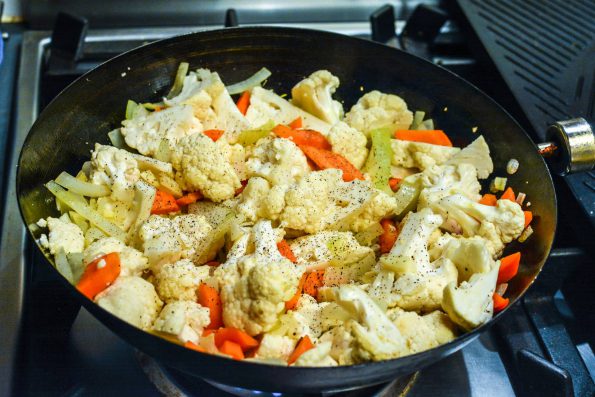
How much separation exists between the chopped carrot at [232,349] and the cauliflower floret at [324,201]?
14.9 inches

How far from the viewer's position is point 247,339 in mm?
1302

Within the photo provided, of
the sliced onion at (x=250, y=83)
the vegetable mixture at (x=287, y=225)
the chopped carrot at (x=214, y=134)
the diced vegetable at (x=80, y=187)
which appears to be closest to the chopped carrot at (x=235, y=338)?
the vegetable mixture at (x=287, y=225)

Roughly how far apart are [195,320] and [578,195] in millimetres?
1198

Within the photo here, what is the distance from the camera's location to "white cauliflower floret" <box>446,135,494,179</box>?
177cm

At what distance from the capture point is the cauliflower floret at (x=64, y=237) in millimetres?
1414

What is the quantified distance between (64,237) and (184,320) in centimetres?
37

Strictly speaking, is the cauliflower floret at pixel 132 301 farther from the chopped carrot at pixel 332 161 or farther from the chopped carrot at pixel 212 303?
the chopped carrot at pixel 332 161

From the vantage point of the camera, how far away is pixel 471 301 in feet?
4.35

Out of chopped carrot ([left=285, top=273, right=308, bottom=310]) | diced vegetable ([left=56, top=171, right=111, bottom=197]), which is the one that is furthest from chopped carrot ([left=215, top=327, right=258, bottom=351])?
diced vegetable ([left=56, top=171, right=111, bottom=197])

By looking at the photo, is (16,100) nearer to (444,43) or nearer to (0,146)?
(0,146)

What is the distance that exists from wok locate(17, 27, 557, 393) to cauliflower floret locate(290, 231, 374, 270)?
34 centimetres

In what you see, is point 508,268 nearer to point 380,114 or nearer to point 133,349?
point 380,114

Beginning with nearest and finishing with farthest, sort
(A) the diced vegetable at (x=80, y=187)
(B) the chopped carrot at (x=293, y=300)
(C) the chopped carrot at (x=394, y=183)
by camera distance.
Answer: (B) the chopped carrot at (x=293, y=300), (A) the diced vegetable at (x=80, y=187), (C) the chopped carrot at (x=394, y=183)

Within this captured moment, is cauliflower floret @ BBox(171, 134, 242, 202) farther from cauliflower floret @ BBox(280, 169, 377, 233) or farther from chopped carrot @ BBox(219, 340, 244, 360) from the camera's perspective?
chopped carrot @ BBox(219, 340, 244, 360)
